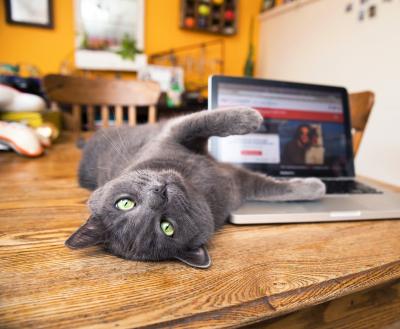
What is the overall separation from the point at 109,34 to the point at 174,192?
270cm

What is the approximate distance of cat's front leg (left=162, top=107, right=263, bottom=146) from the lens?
564mm

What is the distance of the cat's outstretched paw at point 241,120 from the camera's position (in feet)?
1.85

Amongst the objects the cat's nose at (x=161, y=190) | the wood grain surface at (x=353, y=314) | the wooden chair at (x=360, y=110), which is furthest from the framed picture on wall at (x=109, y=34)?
the wood grain surface at (x=353, y=314)

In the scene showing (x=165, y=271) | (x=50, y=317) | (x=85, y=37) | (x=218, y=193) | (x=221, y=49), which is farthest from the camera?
(x=221, y=49)

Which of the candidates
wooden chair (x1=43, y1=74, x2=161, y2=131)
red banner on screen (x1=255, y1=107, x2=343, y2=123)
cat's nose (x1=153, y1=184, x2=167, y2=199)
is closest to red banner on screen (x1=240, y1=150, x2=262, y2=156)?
red banner on screen (x1=255, y1=107, x2=343, y2=123)

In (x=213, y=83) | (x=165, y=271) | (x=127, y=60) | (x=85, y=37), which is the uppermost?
(x=85, y=37)

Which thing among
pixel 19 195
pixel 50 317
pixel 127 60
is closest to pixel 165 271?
pixel 50 317

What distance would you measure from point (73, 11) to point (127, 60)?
2.01ft

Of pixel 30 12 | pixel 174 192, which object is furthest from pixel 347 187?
pixel 30 12

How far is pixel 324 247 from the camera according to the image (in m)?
0.45

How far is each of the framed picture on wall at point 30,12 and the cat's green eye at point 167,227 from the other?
272cm

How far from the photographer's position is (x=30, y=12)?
7.80 ft

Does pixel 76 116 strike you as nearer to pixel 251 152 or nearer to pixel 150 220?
pixel 251 152

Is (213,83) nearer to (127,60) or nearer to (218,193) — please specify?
(218,193)
